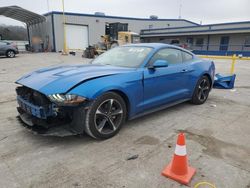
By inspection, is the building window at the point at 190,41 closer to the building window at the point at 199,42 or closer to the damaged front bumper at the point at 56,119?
the building window at the point at 199,42

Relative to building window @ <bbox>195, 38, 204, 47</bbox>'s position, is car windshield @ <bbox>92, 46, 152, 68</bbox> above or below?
below

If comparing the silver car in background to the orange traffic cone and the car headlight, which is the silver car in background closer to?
the car headlight

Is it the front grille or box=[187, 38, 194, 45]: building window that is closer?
the front grille

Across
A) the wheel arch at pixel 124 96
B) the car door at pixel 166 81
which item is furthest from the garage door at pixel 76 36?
the wheel arch at pixel 124 96

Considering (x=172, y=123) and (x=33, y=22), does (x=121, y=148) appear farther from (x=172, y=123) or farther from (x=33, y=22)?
(x=33, y=22)

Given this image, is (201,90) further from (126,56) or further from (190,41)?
(190,41)

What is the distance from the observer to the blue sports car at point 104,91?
9.68ft

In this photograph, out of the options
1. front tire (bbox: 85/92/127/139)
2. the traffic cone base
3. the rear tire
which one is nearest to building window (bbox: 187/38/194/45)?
the rear tire

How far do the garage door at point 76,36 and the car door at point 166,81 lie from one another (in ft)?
84.9

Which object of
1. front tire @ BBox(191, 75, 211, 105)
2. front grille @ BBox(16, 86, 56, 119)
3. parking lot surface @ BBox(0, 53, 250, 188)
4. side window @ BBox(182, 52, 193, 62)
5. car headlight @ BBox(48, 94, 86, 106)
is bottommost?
parking lot surface @ BBox(0, 53, 250, 188)

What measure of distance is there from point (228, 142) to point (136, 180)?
5.78 ft

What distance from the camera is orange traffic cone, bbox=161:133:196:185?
2367mm

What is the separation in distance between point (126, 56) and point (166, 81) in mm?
915

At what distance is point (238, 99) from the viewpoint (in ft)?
19.4
